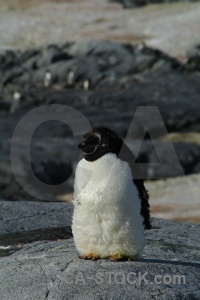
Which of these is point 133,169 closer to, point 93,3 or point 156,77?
point 156,77

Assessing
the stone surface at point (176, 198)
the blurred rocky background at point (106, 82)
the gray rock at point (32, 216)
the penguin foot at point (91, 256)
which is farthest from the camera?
the blurred rocky background at point (106, 82)

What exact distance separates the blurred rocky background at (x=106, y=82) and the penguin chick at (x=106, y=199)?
27.0ft

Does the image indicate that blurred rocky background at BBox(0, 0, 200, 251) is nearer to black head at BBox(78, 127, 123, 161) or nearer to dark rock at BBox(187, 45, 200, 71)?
dark rock at BBox(187, 45, 200, 71)

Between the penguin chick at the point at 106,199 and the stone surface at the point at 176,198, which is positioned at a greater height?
the penguin chick at the point at 106,199

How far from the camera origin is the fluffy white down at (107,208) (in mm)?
6316

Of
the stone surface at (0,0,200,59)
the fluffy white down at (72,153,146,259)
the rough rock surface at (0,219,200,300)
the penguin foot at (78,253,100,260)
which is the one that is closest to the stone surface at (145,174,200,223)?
the rough rock surface at (0,219,200,300)

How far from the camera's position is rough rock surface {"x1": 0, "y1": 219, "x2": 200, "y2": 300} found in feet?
20.7

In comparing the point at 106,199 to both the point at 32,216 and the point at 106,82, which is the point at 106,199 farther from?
the point at 106,82

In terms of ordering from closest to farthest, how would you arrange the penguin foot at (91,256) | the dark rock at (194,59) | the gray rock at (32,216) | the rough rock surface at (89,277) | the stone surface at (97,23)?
the rough rock surface at (89,277) → the penguin foot at (91,256) → the gray rock at (32,216) → the dark rock at (194,59) → the stone surface at (97,23)

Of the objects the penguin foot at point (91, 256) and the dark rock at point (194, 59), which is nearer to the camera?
the penguin foot at point (91, 256)

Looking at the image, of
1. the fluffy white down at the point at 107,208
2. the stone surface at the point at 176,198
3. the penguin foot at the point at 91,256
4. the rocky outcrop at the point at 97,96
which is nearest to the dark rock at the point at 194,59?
the rocky outcrop at the point at 97,96

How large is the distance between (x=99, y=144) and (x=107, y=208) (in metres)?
0.45

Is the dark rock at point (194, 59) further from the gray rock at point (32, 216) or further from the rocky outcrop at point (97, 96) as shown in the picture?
the gray rock at point (32, 216)

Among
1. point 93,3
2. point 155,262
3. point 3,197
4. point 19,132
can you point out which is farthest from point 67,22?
point 155,262
